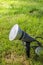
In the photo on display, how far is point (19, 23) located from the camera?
20.0 feet

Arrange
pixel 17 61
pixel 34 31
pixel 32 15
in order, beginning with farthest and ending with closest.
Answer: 1. pixel 32 15
2. pixel 34 31
3. pixel 17 61

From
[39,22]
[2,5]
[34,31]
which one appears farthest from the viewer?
[2,5]

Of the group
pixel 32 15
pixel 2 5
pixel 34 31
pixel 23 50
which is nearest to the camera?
pixel 23 50

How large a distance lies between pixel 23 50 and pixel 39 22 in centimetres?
161

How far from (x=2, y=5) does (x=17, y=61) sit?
3.41m

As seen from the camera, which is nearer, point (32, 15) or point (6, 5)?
point (32, 15)

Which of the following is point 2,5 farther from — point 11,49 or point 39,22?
point 11,49

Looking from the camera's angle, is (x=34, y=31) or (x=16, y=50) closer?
(x=16, y=50)

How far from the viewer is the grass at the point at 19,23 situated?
A: 4477 mm

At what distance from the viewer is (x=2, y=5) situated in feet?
24.5

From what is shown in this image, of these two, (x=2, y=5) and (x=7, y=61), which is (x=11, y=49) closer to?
(x=7, y=61)

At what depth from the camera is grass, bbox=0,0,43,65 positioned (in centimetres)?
448

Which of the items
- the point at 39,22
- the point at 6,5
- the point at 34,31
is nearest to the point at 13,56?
the point at 34,31

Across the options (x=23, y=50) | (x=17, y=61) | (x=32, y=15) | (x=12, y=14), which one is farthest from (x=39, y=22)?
(x=17, y=61)
